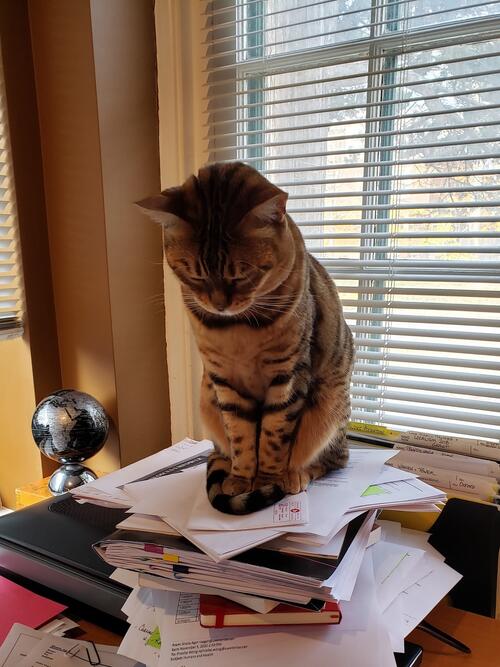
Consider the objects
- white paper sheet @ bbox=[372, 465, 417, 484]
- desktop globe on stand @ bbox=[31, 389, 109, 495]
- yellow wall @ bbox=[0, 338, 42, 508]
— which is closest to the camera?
white paper sheet @ bbox=[372, 465, 417, 484]

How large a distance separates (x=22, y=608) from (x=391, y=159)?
120 cm

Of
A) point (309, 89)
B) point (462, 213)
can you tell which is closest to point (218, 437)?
point (462, 213)

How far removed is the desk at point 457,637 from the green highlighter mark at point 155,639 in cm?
11

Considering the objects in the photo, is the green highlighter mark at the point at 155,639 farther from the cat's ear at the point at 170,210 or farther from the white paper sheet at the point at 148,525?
the cat's ear at the point at 170,210

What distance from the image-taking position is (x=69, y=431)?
4.25 feet

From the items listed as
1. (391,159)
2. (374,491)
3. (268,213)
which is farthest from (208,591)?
(391,159)

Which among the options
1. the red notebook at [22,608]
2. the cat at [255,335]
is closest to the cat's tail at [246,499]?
the cat at [255,335]

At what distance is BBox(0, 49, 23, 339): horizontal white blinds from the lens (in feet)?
4.73

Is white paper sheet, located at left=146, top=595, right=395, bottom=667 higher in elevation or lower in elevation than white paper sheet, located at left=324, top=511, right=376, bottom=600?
lower

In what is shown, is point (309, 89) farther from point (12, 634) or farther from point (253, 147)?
point (12, 634)

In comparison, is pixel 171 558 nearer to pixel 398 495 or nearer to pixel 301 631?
pixel 301 631

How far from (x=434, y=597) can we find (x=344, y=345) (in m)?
0.42

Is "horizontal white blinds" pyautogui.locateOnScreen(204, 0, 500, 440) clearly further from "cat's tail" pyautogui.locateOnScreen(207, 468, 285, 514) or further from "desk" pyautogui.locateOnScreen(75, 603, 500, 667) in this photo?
"cat's tail" pyautogui.locateOnScreen(207, 468, 285, 514)

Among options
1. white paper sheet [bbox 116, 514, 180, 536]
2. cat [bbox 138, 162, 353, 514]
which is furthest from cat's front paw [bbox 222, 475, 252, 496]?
white paper sheet [bbox 116, 514, 180, 536]
